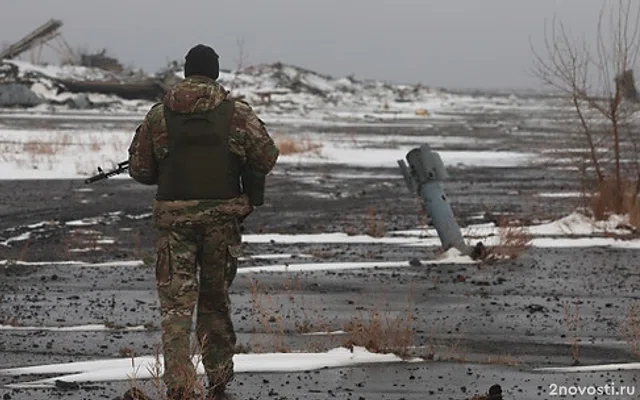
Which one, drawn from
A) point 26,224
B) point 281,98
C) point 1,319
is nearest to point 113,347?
point 1,319

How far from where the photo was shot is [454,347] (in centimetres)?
825

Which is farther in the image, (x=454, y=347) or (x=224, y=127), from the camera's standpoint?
(x=454, y=347)

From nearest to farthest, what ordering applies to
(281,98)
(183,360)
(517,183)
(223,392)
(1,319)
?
(183,360)
(223,392)
(1,319)
(517,183)
(281,98)

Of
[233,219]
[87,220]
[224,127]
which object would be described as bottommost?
[87,220]

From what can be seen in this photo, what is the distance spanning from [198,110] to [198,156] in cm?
26

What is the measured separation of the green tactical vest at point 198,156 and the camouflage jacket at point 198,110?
0.03m

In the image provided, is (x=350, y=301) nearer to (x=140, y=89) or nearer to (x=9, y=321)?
(x=9, y=321)

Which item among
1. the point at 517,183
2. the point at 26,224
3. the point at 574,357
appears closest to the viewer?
the point at 574,357

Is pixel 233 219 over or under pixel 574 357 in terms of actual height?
over

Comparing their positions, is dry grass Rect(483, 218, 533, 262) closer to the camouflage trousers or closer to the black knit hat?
the camouflage trousers

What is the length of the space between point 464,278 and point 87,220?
7.48 metres

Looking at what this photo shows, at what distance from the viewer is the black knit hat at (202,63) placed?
259 inches

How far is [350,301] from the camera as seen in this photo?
10.8 meters

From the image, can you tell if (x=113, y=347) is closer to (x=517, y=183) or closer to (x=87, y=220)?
(x=87, y=220)
